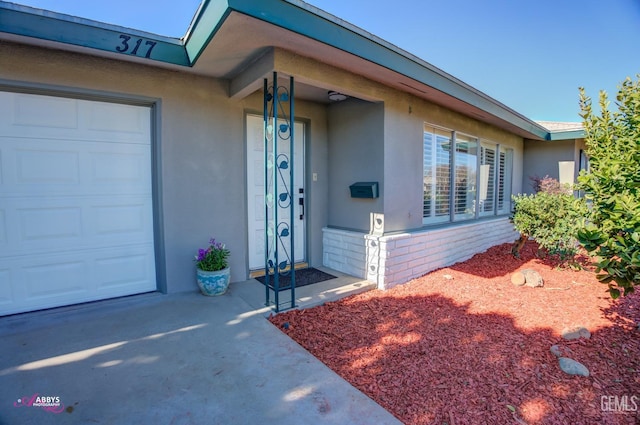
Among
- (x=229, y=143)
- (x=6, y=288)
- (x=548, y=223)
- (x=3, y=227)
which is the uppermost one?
(x=229, y=143)

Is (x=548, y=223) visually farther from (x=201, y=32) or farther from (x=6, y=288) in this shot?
(x=6, y=288)

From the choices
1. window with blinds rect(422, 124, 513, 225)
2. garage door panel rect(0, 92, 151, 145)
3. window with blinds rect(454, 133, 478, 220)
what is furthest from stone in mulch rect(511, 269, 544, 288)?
garage door panel rect(0, 92, 151, 145)

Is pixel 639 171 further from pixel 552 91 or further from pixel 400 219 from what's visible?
pixel 552 91

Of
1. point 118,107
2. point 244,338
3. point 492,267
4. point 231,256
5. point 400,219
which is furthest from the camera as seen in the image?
point 492,267

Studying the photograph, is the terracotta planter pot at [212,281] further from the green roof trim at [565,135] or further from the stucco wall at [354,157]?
the green roof trim at [565,135]

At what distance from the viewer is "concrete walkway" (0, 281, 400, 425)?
1.90 meters

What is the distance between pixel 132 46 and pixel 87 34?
37 centimetres

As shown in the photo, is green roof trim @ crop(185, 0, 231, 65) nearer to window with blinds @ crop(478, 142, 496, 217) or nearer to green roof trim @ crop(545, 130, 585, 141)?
window with blinds @ crop(478, 142, 496, 217)

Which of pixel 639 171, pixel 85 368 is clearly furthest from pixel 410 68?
pixel 85 368

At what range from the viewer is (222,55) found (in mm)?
3285

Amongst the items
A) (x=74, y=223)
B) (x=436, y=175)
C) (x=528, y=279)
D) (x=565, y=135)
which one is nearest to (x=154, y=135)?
(x=74, y=223)

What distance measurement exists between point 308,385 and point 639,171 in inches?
112

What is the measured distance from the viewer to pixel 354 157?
188 inches

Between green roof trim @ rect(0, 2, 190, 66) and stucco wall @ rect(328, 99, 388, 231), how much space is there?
2.45 m
